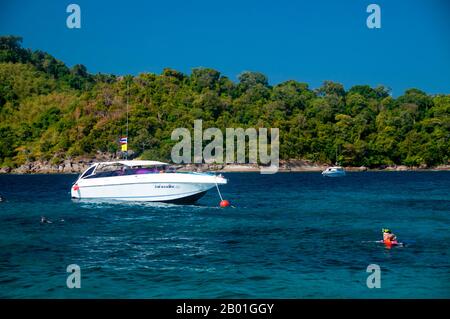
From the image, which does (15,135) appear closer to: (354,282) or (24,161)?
(24,161)

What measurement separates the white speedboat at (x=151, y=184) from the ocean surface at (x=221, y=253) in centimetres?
176

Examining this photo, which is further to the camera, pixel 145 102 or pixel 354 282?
pixel 145 102

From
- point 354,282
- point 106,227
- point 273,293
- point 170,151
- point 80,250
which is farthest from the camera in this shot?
point 170,151

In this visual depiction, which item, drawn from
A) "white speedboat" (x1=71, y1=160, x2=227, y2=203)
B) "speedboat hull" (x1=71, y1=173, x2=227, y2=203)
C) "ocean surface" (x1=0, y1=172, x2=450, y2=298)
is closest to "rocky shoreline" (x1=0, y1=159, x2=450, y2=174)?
"white speedboat" (x1=71, y1=160, x2=227, y2=203)

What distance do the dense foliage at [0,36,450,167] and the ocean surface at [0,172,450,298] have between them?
9430 cm

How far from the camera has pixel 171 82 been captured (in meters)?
186

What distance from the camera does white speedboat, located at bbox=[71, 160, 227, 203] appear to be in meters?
40.7

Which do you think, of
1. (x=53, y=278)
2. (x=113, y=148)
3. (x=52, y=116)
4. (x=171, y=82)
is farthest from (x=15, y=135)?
(x=53, y=278)

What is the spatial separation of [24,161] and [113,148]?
93.0ft
